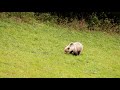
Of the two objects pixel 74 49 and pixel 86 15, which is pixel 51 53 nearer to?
pixel 74 49

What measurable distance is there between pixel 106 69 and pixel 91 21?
8.77 meters

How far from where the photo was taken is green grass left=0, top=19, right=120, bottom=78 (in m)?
10.8

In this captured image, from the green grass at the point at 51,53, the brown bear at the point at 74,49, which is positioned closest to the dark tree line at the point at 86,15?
the green grass at the point at 51,53

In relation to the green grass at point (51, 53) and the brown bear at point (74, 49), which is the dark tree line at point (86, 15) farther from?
the brown bear at point (74, 49)

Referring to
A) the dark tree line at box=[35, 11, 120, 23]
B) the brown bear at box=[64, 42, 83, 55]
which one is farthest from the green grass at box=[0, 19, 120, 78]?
the dark tree line at box=[35, 11, 120, 23]

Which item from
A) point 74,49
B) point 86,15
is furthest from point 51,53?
point 86,15

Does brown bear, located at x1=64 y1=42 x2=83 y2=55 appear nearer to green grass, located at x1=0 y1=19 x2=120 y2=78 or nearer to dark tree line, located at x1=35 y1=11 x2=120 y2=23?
green grass, located at x1=0 y1=19 x2=120 y2=78

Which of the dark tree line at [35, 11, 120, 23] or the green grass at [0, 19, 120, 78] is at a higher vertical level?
the dark tree line at [35, 11, 120, 23]

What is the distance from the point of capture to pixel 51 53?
43.8 ft

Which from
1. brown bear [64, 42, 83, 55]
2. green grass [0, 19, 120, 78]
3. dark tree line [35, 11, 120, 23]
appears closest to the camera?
green grass [0, 19, 120, 78]

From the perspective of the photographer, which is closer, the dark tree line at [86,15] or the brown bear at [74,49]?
the brown bear at [74,49]

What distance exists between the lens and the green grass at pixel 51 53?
10.8 m

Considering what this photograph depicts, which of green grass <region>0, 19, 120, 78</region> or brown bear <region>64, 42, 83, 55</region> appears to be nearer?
green grass <region>0, 19, 120, 78</region>
